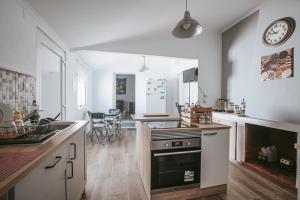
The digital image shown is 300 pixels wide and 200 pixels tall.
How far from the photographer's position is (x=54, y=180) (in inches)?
43.6

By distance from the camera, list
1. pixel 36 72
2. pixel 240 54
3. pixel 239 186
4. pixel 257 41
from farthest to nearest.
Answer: pixel 240 54
pixel 257 41
pixel 239 186
pixel 36 72

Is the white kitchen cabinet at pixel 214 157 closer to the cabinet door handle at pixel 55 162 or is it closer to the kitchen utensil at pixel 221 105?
the cabinet door handle at pixel 55 162

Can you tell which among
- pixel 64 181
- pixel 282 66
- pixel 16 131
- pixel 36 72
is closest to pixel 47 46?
pixel 36 72

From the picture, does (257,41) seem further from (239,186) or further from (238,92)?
(239,186)

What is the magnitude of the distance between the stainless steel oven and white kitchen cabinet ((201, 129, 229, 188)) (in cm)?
7

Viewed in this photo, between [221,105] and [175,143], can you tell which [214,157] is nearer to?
[175,143]

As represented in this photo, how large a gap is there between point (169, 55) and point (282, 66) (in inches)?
85.5

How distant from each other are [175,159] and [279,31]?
2.49 m

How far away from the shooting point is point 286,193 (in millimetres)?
2117

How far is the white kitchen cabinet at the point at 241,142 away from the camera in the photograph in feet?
9.63

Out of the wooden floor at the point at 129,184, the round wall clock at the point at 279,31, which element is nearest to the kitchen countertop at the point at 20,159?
the wooden floor at the point at 129,184

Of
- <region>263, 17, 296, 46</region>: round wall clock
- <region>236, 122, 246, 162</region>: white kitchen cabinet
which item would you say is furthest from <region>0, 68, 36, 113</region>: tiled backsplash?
<region>263, 17, 296, 46</region>: round wall clock

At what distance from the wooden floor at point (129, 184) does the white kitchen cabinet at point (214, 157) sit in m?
0.22

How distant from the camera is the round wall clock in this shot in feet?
8.12
